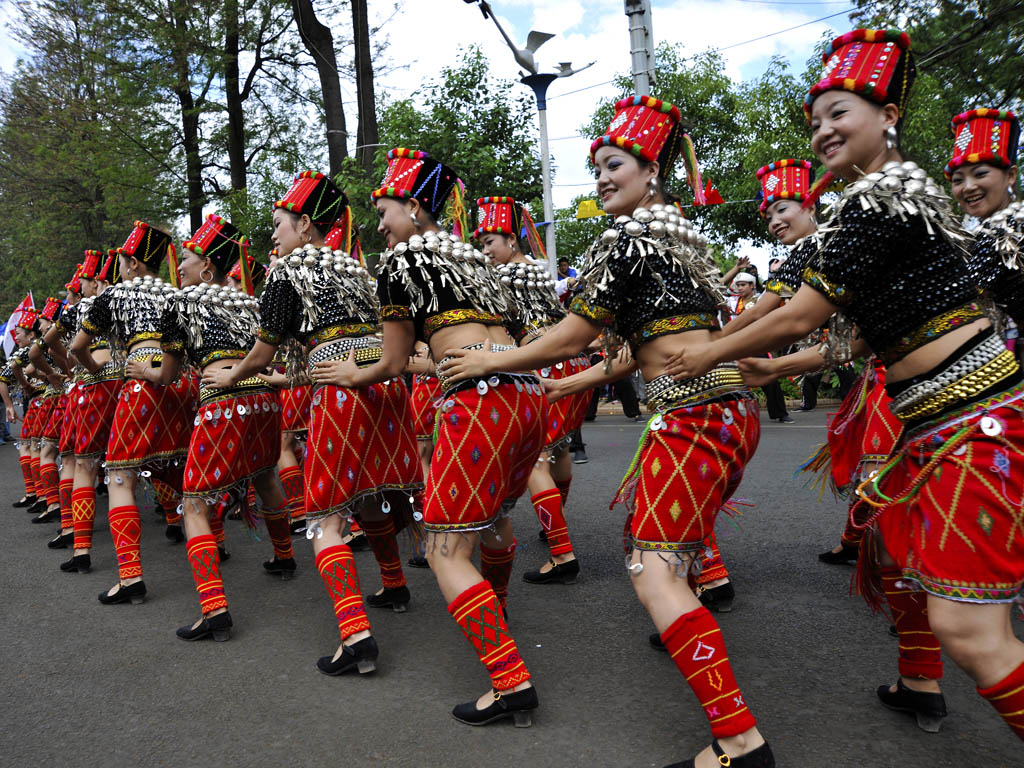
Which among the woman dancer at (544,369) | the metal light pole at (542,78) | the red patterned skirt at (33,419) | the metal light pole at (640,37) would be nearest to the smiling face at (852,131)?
the woman dancer at (544,369)

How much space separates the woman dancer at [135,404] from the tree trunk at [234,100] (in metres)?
12.8

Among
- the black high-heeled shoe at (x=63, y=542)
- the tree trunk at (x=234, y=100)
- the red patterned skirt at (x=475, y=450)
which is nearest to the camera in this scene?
the red patterned skirt at (x=475, y=450)

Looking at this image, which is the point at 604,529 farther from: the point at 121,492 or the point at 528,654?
the point at 121,492

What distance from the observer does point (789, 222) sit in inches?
196

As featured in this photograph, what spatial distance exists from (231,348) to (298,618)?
159cm

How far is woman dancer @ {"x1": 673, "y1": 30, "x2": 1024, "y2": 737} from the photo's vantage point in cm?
201

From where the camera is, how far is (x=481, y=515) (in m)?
3.07

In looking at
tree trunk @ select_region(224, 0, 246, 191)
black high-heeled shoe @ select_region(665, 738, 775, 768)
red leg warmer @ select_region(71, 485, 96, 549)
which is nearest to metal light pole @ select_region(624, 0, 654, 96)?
red leg warmer @ select_region(71, 485, 96, 549)

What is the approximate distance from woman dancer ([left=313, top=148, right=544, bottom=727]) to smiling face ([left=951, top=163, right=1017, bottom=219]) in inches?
91.8

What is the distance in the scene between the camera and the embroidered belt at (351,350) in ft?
13.0

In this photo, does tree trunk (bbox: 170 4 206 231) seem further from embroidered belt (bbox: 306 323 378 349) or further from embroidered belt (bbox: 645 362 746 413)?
embroidered belt (bbox: 645 362 746 413)

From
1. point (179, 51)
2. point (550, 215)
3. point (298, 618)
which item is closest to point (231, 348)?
point (298, 618)

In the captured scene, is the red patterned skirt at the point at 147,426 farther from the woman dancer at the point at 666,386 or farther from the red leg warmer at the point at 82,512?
the woman dancer at the point at 666,386

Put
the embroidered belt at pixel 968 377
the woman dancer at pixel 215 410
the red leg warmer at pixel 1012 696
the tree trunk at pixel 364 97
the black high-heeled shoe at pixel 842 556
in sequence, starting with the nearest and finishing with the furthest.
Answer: the red leg warmer at pixel 1012 696, the embroidered belt at pixel 968 377, the woman dancer at pixel 215 410, the black high-heeled shoe at pixel 842 556, the tree trunk at pixel 364 97
